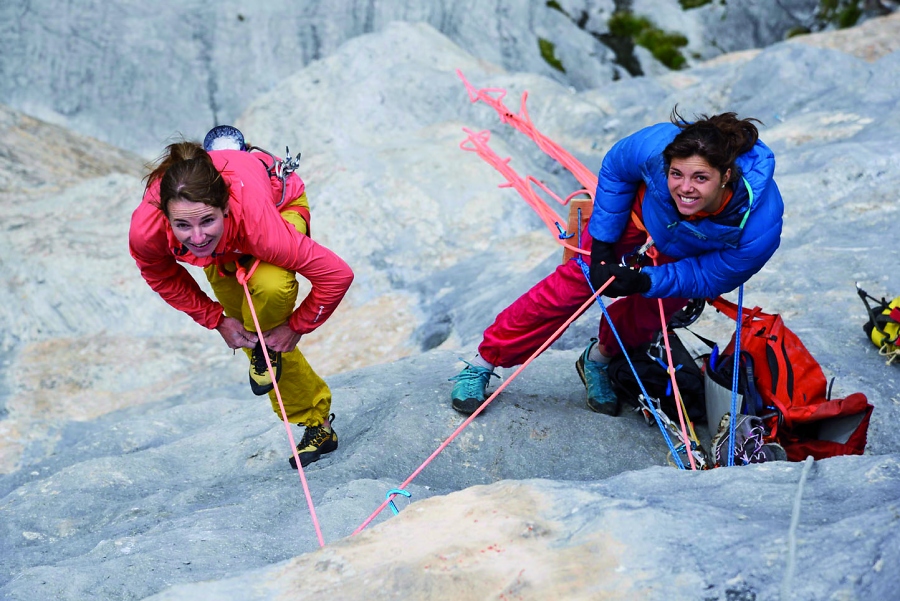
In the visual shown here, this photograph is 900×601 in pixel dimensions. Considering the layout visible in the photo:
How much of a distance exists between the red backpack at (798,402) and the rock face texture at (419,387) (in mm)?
548

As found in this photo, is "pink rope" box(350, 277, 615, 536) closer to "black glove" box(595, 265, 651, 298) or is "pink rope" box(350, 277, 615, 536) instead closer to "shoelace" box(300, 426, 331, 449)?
"black glove" box(595, 265, 651, 298)

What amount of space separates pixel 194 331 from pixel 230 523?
5476 millimetres

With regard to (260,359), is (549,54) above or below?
above

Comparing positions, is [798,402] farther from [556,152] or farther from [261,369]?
[556,152]

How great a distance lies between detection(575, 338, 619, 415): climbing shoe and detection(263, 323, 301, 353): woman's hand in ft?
5.60

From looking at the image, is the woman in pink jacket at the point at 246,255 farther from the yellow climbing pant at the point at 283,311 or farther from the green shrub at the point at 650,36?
the green shrub at the point at 650,36

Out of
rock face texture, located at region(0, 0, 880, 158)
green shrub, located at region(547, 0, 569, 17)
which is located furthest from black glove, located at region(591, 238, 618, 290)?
green shrub, located at region(547, 0, 569, 17)

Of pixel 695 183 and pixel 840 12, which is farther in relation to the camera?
pixel 840 12

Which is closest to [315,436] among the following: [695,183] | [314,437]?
[314,437]

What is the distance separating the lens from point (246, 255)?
12.2ft

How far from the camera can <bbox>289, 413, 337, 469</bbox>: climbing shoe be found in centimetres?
441

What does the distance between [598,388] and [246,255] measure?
2.10 meters

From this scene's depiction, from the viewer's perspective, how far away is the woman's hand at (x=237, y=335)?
399cm

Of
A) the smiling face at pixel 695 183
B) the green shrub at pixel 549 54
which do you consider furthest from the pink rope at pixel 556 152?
the green shrub at pixel 549 54
